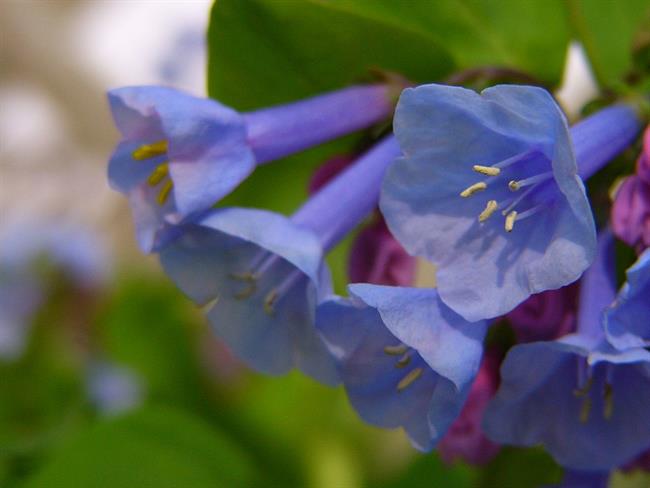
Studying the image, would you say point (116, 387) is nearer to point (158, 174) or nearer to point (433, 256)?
point (158, 174)

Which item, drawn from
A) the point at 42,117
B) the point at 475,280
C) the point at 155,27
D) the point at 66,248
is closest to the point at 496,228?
the point at 475,280

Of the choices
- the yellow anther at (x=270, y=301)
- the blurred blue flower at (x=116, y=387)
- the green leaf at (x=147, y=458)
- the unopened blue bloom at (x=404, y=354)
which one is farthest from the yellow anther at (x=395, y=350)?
the blurred blue flower at (x=116, y=387)

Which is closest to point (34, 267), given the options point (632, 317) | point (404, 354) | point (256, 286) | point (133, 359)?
point (133, 359)

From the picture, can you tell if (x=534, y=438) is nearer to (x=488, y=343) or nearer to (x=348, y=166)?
(x=488, y=343)

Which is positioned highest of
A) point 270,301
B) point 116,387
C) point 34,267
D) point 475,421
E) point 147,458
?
point 270,301

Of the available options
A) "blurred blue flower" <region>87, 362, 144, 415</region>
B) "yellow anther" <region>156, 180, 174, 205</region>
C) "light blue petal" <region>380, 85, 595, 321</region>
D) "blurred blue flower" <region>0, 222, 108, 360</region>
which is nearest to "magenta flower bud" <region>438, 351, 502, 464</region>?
"light blue petal" <region>380, 85, 595, 321</region>

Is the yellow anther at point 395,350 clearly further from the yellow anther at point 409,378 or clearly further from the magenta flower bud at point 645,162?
the magenta flower bud at point 645,162
